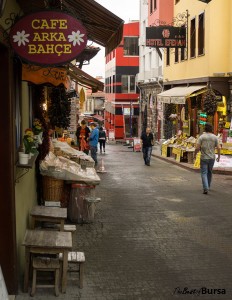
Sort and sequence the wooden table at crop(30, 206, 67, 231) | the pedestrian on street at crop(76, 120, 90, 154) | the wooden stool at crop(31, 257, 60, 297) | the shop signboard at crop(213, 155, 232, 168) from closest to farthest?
1. the wooden stool at crop(31, 257, 60, 297)
2. the wooden table at crop(30, 206, 67, 231)
3. the shop signboard at crop(213, 155, 232, 168)
4. the pedestrian on street at crop(76, 120, 90, 154)

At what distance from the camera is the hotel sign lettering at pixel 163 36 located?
25.1m

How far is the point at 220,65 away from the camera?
21.8 metres

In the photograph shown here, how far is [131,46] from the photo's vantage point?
191 feet

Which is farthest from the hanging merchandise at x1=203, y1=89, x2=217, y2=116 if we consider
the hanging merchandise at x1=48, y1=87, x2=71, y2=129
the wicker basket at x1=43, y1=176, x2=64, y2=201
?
the wicker basket at x1=43, y1=176, x2=64, y2=201

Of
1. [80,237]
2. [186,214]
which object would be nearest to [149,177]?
[186,214]

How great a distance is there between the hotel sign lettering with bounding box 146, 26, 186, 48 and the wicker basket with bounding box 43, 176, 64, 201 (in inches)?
672

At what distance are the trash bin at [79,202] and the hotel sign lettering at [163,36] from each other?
16.7 m

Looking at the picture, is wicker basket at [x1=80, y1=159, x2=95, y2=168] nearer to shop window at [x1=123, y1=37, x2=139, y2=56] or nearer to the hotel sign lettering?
the hotel sign lettering

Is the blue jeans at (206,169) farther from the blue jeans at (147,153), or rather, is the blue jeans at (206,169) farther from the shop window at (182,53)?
the shop window at (182,53)

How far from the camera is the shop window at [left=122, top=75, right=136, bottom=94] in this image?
58.7 metres

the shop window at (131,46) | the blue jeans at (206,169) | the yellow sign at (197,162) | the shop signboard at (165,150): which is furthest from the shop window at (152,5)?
the blue jeans at (206,169)

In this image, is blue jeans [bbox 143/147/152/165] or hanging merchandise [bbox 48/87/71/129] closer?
hanging merchandise [bbox 48/87/71/129]

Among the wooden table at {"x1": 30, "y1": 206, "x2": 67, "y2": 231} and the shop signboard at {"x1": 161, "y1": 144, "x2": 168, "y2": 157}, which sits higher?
the wooden table at {"x1": 30, "y1": 206, "x2": 67, "y2": 231}

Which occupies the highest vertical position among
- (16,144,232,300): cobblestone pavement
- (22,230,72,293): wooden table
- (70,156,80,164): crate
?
(70,156,80,164): crate
